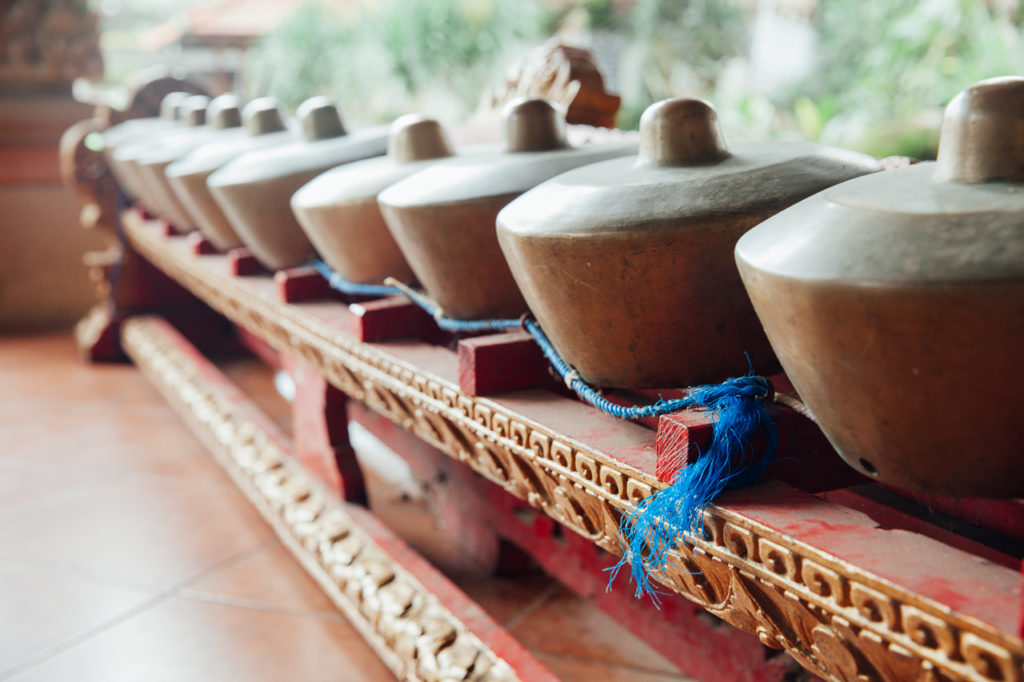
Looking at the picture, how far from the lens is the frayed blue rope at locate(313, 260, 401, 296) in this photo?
1.37 meters

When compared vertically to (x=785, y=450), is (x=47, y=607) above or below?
below

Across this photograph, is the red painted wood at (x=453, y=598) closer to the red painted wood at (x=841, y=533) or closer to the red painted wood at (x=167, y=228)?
the red painted wood at (x=841, y=533)

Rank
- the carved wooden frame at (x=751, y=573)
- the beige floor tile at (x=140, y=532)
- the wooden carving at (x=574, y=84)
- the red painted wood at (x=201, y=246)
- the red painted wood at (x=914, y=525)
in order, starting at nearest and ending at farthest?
the carved wooden frame at (x=751, y=573), the red painted wood at (x=914, y=525), the wooden carving at (x=574, y=84), the beige floor tile at (x=140, y=532), the red painted wood at (x=201, y=246)

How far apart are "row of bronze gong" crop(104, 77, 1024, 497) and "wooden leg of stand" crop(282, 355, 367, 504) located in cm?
34

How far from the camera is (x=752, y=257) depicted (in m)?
0.62

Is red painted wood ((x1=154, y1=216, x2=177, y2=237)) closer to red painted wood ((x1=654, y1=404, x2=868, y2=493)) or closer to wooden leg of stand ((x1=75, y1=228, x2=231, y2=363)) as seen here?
wooden leg of stand ((x1=75, y1=228, x2=231, y2=363))

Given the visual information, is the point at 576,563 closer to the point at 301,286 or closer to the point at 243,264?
the point at 301,286

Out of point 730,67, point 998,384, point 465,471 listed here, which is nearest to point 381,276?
point 465,471

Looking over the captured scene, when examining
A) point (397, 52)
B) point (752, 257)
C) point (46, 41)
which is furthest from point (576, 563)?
point (397, 52)

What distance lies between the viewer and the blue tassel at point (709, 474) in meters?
0.69

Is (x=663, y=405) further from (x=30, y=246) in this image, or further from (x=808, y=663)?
(x=30, y=246)

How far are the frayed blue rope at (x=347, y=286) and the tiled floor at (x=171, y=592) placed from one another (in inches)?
20.3

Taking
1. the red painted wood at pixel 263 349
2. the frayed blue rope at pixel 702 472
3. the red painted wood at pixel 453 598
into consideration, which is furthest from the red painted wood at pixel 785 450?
the red painted wood at pixel 263 349

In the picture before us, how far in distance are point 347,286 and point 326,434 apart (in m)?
0.35
